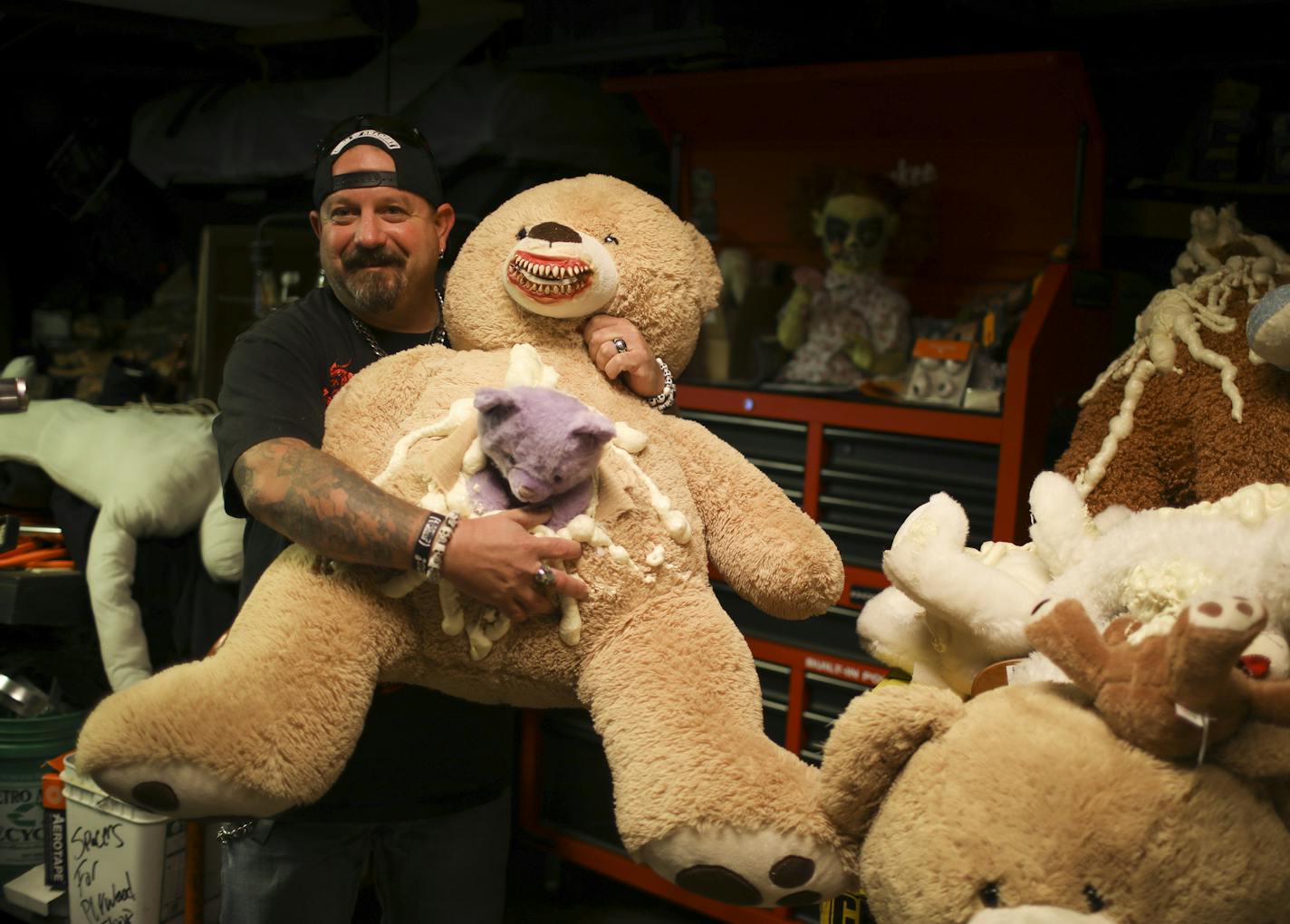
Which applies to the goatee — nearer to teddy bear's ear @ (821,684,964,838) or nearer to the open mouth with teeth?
the open mouth with teeth

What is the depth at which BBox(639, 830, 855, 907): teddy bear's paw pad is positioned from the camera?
97 centimetres

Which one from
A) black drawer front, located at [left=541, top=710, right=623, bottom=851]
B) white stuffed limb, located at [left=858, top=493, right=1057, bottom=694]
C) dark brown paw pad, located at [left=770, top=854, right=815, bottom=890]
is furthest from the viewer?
black drawer front, located at [left=541, top=710, right=623, bottom=851]

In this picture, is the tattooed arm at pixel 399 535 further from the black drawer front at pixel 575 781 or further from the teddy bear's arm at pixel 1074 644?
the black drawer front at pixel 575 781

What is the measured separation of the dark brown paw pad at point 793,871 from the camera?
3.17 ft

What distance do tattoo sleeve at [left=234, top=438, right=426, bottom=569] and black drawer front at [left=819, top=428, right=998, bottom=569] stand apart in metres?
1.27

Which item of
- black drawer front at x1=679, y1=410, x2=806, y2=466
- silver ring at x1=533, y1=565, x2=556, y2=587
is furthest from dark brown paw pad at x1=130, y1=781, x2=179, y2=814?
black drawer front at x1=679, y1=410, x2=806, y2=466

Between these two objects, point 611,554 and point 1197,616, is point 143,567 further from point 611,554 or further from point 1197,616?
point 1197,616

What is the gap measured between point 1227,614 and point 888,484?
1.46 meters

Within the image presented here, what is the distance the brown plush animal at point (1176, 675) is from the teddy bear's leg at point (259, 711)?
611mm

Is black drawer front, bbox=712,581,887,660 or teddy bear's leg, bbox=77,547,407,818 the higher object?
teddy bear's leg, bbox=77,547,407,818

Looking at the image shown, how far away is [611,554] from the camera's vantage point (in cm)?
111

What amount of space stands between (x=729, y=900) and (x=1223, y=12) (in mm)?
1978

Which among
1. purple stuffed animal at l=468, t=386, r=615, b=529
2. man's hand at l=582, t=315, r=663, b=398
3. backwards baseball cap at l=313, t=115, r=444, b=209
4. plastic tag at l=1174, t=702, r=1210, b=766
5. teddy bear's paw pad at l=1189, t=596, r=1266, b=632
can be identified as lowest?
plastic tag at l=1174, t=702, r=1210, b=766

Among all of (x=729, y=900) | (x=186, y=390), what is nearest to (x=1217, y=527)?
(x=729, y=900)
